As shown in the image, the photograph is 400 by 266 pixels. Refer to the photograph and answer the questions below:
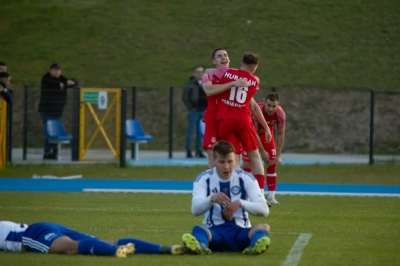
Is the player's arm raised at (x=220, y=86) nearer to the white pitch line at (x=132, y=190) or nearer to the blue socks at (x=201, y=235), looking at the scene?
the blue socks at (x=201, y=235)

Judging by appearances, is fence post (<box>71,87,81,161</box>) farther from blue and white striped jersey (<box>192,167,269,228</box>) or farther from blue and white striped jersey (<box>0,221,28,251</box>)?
blue and white striped jersey (<box>192,167,269,228</box>)

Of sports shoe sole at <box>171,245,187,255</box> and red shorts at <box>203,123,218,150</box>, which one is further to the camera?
red shorts at <box>203,123,218,150</box>

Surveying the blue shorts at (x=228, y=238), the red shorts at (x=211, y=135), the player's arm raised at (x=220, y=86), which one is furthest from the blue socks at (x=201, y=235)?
the red shorts at (x=211, y=135)

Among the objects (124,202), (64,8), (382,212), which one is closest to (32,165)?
(124,202)

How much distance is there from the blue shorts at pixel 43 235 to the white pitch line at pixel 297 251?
1966 mm

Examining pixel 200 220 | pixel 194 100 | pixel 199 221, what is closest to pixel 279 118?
pixel 200 220

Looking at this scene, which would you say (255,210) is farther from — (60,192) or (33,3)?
(33,3)

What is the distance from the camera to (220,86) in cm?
1212

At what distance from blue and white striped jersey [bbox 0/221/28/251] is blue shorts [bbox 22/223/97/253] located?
11cm

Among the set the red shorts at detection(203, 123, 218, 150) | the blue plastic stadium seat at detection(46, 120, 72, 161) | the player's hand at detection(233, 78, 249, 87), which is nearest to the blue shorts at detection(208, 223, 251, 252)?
the player's hand at detection(233, 78, 249, 87)

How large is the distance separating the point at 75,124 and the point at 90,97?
0.87 meters

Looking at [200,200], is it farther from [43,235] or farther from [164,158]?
[164,158]

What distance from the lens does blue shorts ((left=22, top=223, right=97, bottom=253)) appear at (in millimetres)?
8109

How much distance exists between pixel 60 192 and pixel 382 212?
6943mm
